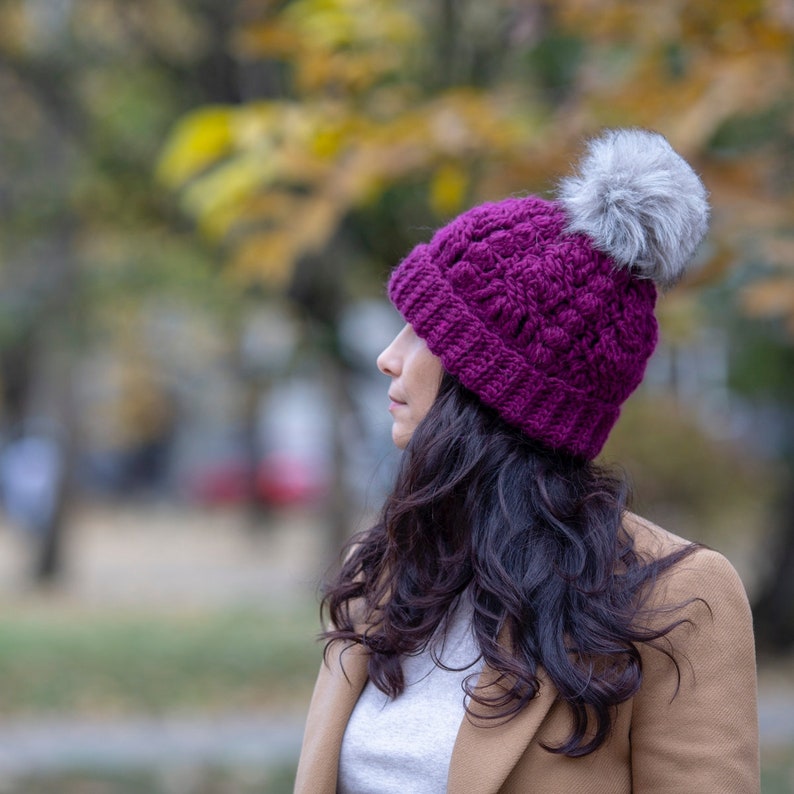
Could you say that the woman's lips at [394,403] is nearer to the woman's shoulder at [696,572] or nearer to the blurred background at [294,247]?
the blurred background at [294,247]

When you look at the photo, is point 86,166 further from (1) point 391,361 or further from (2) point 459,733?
(2) point 459,733

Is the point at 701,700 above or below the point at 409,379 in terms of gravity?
below

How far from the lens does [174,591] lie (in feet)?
44.7

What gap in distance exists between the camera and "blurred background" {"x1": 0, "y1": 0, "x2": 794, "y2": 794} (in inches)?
171

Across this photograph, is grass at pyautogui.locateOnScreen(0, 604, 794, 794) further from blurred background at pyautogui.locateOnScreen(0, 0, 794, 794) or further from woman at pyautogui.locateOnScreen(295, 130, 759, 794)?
woman at pyautogui.locateOnScreen(295, 130, 759, 794)

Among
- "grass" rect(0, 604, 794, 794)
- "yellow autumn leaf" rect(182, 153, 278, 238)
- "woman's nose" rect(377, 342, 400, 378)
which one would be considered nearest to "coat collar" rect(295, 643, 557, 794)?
"woman's nose" rect(377, 342, 400, 378)

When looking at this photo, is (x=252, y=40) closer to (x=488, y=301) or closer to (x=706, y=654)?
(x=488, y=301)

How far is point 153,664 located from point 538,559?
272 inches

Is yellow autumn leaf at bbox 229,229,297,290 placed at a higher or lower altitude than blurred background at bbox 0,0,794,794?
lower

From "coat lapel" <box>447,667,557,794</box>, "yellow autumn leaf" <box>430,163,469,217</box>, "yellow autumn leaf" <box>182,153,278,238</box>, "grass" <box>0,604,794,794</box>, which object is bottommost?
"coat lapel" <box>447,667,557,794</box>

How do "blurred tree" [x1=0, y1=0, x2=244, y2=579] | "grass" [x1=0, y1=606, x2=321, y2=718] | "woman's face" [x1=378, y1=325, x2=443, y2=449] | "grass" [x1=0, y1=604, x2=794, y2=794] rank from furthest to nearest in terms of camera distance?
"blurred tree" [x1=0, y1=0, x2=244, y2=579] < "grass" [x1=0, y1=606, x2=321, y2=718] < "grass" [x1=0, y1=604, x2=794, y2=794] < "woman's face" [x1=378, y1=325, x2=443, y2=449]

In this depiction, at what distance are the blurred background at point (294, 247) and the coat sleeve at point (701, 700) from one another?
86 centimetres

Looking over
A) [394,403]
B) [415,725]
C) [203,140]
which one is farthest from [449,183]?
[415,725]

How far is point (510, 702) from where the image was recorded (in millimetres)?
1841
